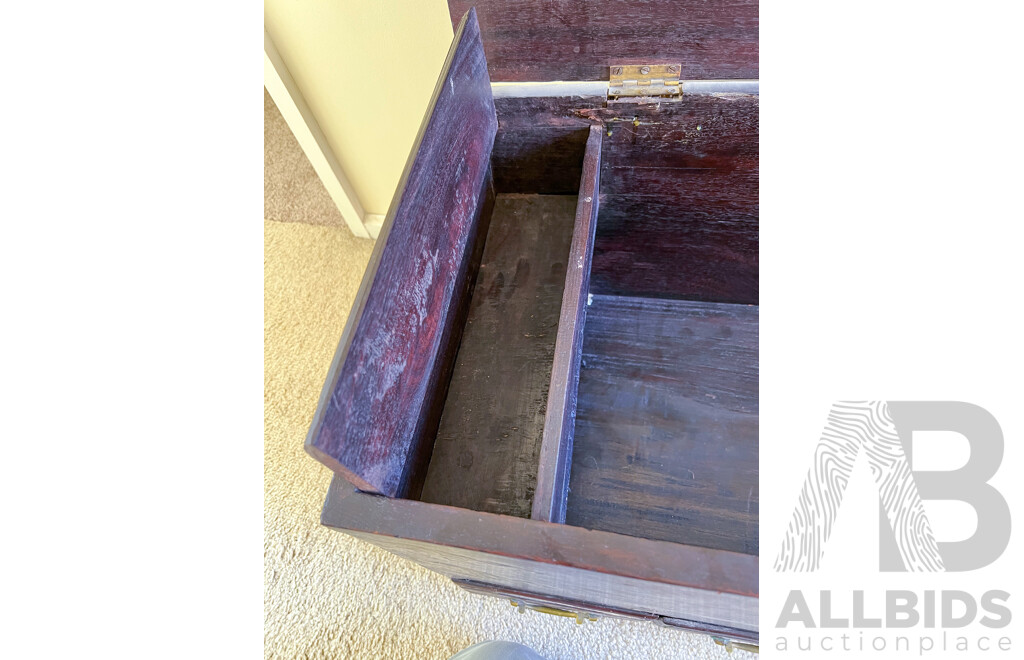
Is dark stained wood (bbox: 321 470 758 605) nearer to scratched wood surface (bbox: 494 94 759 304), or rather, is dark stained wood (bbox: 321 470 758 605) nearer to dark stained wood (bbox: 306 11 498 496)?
dark stained wood (bbox: 306 11 498 496)

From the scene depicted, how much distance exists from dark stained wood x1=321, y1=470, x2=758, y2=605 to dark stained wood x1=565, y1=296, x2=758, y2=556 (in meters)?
0.24

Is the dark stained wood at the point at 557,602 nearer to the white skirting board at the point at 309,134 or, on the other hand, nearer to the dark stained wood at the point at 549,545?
the dark stained wood at the point at 549,545

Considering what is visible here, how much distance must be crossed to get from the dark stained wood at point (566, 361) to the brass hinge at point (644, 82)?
6 cm

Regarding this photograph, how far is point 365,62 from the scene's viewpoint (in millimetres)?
1009

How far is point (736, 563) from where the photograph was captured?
45 cm

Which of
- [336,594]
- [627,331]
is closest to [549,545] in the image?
[627,331]

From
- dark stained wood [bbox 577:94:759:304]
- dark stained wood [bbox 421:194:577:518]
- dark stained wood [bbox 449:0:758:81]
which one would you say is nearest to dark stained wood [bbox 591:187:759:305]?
dark stained wood [bbox 577:94:759:304]

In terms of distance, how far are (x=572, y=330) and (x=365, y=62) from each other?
0.69 m

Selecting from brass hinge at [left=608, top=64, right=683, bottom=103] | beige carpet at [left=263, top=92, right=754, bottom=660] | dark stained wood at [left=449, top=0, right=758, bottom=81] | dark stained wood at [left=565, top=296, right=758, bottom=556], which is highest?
dark stained wood at [left=449, top=0, right=758, bottom=81]

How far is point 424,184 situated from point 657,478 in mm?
496

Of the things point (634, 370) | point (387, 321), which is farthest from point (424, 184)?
point (634, 370)

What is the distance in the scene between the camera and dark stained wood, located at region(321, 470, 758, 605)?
0.45 m
